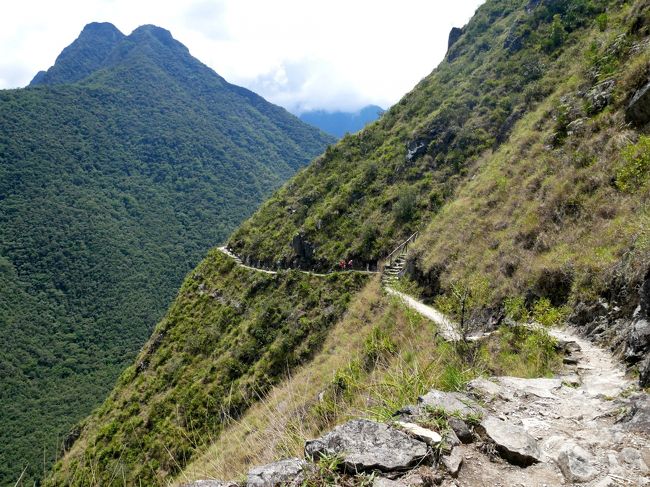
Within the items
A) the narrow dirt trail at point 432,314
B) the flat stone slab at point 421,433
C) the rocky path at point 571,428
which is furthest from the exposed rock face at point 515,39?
the flat stone slab at point 421,433

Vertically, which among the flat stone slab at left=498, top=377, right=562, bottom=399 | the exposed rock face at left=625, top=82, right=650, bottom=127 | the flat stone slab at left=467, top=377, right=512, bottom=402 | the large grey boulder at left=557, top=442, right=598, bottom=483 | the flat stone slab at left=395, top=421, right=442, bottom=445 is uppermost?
the exposed rock face at left=625, top=82, right=650, bottom=127

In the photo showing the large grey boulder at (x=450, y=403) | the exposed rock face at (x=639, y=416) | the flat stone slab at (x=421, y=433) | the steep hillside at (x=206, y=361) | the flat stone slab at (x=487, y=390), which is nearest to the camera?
the flat stone slab at (x=421, y=433)

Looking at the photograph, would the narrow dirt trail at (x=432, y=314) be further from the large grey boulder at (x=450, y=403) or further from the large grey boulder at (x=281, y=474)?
the large grey boulder at (x=281, y=474)

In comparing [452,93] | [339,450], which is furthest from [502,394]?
[452,93]

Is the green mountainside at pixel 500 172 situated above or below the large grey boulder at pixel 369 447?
above

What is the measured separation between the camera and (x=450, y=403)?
363 cm

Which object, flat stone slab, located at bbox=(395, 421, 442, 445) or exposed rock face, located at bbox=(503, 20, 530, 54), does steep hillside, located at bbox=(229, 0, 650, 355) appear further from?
flat stone slab, located at bbox=(395, 421, 442, 445)

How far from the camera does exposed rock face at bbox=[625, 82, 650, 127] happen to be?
1045 centimetres

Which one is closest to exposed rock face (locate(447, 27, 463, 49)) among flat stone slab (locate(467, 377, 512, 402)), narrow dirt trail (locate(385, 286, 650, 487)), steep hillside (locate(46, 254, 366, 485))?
steep hillside (locate(46, 254, 366, 485))

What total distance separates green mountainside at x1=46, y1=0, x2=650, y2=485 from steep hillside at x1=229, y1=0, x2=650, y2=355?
89 millimetres

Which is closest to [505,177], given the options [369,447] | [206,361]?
[369,447]

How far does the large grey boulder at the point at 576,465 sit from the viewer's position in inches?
112

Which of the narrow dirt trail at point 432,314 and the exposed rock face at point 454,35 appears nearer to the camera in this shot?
the narrow dirt trail at point 432,314

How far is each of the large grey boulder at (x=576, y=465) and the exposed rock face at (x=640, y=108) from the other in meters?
10.9
